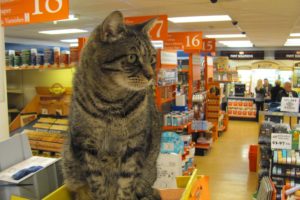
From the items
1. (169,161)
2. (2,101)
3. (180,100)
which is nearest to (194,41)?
(180,100)

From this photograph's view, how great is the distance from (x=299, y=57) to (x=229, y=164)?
976 centimetres

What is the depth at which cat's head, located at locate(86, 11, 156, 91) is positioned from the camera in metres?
1.15

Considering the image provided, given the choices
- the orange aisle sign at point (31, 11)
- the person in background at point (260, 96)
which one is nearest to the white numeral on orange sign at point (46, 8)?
→ the orange aisle sign at point (31, 11)

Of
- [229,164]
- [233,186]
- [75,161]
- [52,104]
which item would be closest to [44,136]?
[52,104]

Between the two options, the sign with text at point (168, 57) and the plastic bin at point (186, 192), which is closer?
the plastic bin at point (186, 192)

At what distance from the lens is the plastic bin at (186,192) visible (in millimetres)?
1235

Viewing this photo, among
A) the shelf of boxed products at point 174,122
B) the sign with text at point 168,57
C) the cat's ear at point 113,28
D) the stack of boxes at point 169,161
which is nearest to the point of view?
the cat's ear at point 113,28

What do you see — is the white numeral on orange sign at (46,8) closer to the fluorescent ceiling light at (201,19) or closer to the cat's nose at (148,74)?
the cat's nose at (148,74)

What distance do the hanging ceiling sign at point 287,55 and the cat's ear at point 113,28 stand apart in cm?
1578

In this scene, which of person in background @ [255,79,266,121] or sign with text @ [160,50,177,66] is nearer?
sign with text @ [160,50,177,66]

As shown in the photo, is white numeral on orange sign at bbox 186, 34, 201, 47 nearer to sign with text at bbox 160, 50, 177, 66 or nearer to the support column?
sign with text at bbox 160, 50, 177, 66

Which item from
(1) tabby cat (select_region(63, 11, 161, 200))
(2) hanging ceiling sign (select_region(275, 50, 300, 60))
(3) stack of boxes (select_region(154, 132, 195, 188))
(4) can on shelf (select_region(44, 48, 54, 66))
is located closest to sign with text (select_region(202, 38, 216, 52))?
(3) stack of boxes (select_region(154, 132, 195, 188))

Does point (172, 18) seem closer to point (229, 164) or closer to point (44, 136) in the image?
point (229, 164)

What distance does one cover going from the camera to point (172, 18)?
287 inches
